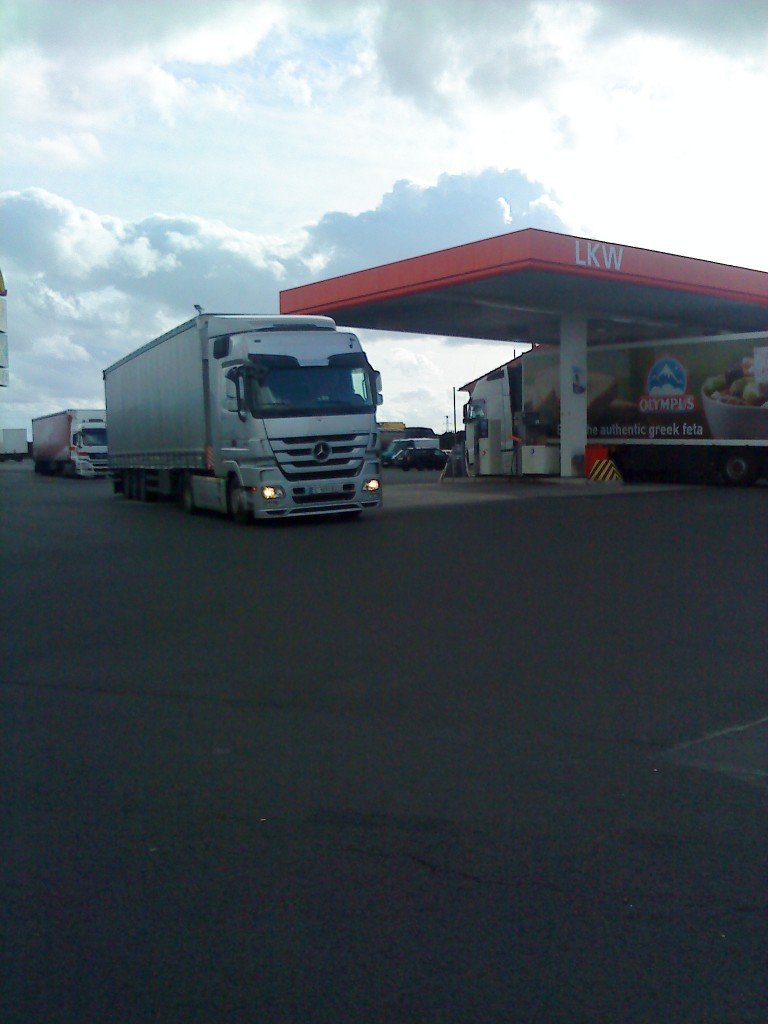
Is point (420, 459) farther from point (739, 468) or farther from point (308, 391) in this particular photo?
point (308, 391)

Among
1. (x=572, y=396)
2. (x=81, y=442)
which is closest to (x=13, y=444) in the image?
(x=81, y=442)

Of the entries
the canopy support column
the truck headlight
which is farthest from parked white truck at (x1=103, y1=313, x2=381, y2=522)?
the canopy support column

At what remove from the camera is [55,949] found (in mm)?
3352

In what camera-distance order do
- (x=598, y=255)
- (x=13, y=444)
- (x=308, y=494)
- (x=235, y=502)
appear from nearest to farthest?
(x=308, y=494) < (x=235, y=502) < (x=598, y=255) < (x=13, y=444)

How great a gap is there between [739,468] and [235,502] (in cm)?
1599

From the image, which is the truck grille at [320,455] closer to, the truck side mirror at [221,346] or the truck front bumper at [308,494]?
the truck front bumper at [308,494]

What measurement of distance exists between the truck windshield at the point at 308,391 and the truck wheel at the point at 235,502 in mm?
1672

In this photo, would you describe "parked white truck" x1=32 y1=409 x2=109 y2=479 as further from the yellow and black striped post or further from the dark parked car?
the yellow and black striped post

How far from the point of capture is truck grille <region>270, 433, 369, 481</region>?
707 inches

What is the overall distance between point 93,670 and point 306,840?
359 cm

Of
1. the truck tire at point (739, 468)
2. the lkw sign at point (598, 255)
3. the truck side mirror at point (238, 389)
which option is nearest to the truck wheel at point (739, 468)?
the truck tire at point (739, 468)

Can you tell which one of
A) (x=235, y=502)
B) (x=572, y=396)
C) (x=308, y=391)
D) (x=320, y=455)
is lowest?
(x=235, y=502)

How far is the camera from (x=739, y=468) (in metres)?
29.1

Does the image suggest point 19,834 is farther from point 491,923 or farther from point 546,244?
point 546,244
